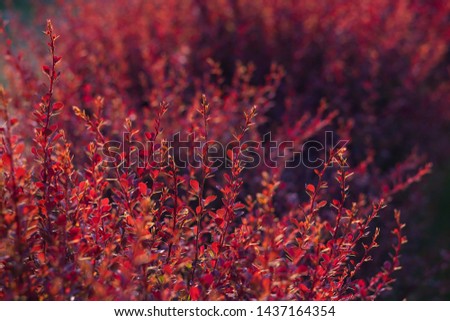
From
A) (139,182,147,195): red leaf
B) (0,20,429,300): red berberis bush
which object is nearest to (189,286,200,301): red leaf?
(0,20,429,300): red berberis bush

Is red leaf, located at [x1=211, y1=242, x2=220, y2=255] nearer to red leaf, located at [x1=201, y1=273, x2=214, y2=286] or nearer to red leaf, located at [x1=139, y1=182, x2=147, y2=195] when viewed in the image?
red leaf, located at [x1=201, y1=273, x2=214, y2=286]

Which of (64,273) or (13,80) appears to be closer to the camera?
(64,273)

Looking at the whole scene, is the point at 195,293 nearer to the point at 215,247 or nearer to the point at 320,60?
the point at 215,247

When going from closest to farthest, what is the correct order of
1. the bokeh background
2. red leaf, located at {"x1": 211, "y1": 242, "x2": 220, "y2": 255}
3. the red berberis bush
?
the red berberis bush → red leaf, located at {"x1": 211, "y1": 242, "x2": 220, "y2": 255} → the bokeh background

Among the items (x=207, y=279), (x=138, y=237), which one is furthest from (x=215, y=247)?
(x=138, y=237)

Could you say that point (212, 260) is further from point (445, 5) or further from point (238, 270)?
point (445, 5)

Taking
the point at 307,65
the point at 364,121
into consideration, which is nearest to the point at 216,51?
the point at 307,65

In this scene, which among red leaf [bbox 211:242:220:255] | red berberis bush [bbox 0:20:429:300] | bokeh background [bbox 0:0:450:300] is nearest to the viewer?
red berberis bush [bbox 0:20:429:300]

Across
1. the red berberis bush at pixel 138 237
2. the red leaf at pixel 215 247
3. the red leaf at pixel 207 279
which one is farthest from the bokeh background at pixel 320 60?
the red leaf at pixel 207 279

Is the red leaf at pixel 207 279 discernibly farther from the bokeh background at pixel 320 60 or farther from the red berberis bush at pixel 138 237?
the bokeh background at pixel 320 60

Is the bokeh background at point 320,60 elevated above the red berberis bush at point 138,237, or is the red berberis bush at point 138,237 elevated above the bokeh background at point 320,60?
the bokeh background at point 320,60

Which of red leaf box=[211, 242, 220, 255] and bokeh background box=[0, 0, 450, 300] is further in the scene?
bokeh background box=[0, 0, 450, 300]
